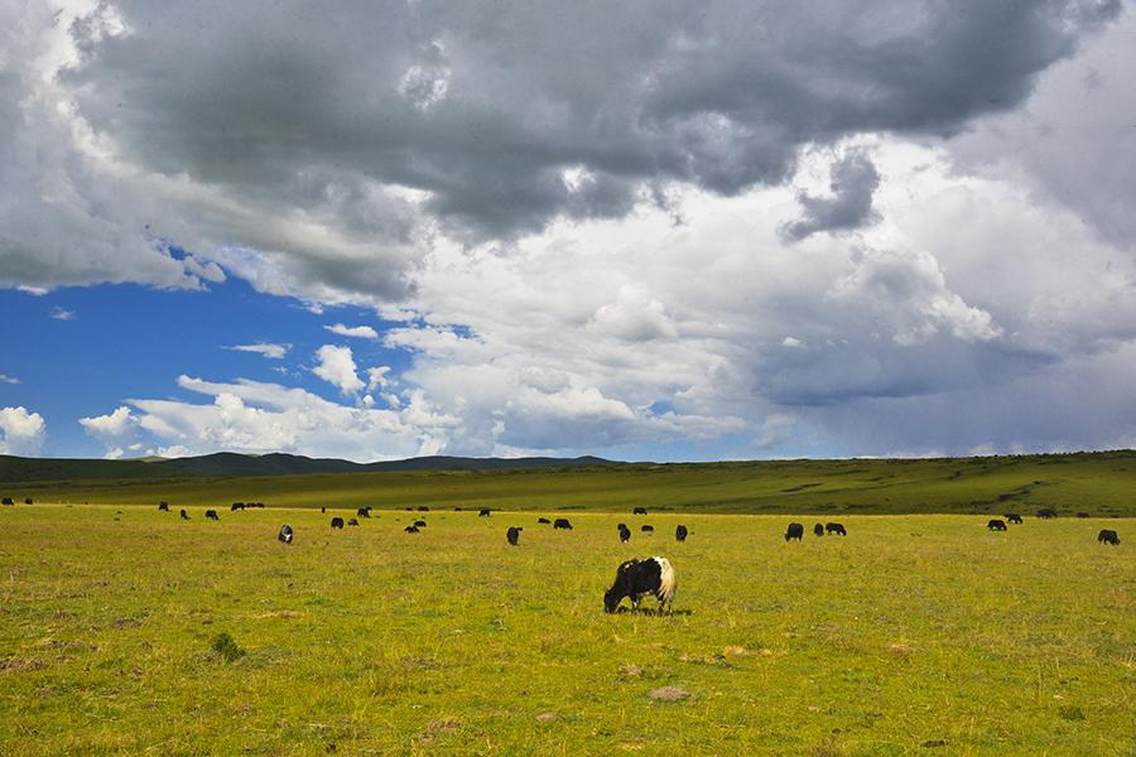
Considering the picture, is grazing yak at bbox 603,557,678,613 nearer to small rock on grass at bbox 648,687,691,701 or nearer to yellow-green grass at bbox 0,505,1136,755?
yellow-green grass at bbox 0,505,1136,755

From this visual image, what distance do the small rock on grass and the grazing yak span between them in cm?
784

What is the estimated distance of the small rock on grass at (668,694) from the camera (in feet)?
46.3

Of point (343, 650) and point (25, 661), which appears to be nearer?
point (25, 661)

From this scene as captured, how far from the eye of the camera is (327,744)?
1148 centimetres

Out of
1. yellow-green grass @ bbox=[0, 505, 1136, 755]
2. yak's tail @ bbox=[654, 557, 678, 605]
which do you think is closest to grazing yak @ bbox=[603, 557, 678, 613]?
yak's tail @ bbox=[654, 557, 678, 605]

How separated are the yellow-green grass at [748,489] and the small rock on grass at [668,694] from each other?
3637 inches

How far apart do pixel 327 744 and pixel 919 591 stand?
74.6 feet

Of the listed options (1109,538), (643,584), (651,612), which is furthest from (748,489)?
(643,584)

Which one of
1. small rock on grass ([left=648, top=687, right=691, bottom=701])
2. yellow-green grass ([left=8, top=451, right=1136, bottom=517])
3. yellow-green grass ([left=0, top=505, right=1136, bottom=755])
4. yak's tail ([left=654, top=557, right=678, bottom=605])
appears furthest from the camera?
yellow-green grass ([left=8, top=451, right=1136, bottom=517])

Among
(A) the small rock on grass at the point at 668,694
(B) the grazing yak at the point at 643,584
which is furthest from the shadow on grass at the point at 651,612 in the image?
(A) the small rock on grass at the point at 668,694

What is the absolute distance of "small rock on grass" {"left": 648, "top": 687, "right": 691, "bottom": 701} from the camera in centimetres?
1411

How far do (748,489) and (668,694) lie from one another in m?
133

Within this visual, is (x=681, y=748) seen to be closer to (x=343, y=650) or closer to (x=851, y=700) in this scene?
(x=851, y=700)

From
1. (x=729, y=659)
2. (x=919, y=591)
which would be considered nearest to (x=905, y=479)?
(x=919, y=591)
